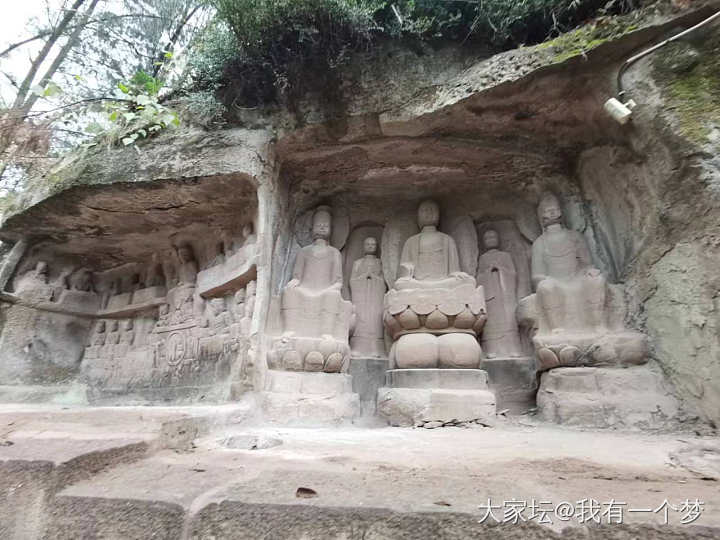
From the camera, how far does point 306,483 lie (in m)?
1.46

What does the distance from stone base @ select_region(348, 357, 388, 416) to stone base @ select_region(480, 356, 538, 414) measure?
99 centimetres

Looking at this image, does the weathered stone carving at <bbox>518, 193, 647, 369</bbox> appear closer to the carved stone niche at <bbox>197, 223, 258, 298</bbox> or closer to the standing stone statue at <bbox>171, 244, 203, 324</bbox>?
the carved stone niche at <bbox>197, 223, 258, 298</bbox>

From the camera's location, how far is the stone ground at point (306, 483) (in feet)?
4.01

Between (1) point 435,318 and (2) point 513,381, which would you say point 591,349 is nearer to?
(2) point 513,381

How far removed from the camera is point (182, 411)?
8.27 ft

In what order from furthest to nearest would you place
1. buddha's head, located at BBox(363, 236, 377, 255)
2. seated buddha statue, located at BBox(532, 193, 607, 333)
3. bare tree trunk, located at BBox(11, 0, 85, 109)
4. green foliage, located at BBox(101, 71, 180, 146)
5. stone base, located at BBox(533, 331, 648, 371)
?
1. bare tree trunk, located at BBox(11, 0, 85, 109)
2. buddha's head, located at BBox(363, 236, 377, 255)
3. green foliage, located at BBox(101, 71, 180, 146)
4. seated buddha statue, located at BBox(532, 193, 607, 333)
5. stone base, located at BBox(533, 331, 648, 371)

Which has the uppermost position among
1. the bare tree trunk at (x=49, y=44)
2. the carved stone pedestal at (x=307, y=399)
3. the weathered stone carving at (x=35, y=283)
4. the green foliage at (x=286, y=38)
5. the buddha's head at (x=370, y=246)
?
the bare tree trunk at (x=49, y=44)

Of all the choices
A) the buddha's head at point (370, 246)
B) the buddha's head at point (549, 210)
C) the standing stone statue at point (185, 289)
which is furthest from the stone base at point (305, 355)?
the buddha's head at point (549, 210)

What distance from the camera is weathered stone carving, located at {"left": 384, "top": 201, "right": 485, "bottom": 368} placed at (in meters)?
3.51

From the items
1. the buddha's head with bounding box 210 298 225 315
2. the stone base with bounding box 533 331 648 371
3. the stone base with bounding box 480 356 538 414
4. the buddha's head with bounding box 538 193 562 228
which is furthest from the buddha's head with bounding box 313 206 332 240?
the stone base with bounding box 533 331 648 371

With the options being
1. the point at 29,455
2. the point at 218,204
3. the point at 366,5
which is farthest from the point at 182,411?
the point at 366,5

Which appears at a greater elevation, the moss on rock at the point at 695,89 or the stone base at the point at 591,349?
the moss on rock at the point at 695,89

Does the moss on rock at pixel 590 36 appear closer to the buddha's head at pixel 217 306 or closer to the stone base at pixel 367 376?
the stone base at pixel 367 376

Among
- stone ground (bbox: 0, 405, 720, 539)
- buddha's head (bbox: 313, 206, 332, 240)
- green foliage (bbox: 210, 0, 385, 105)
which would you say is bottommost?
stone ground (bbox: 0, 405, 720, 539)
